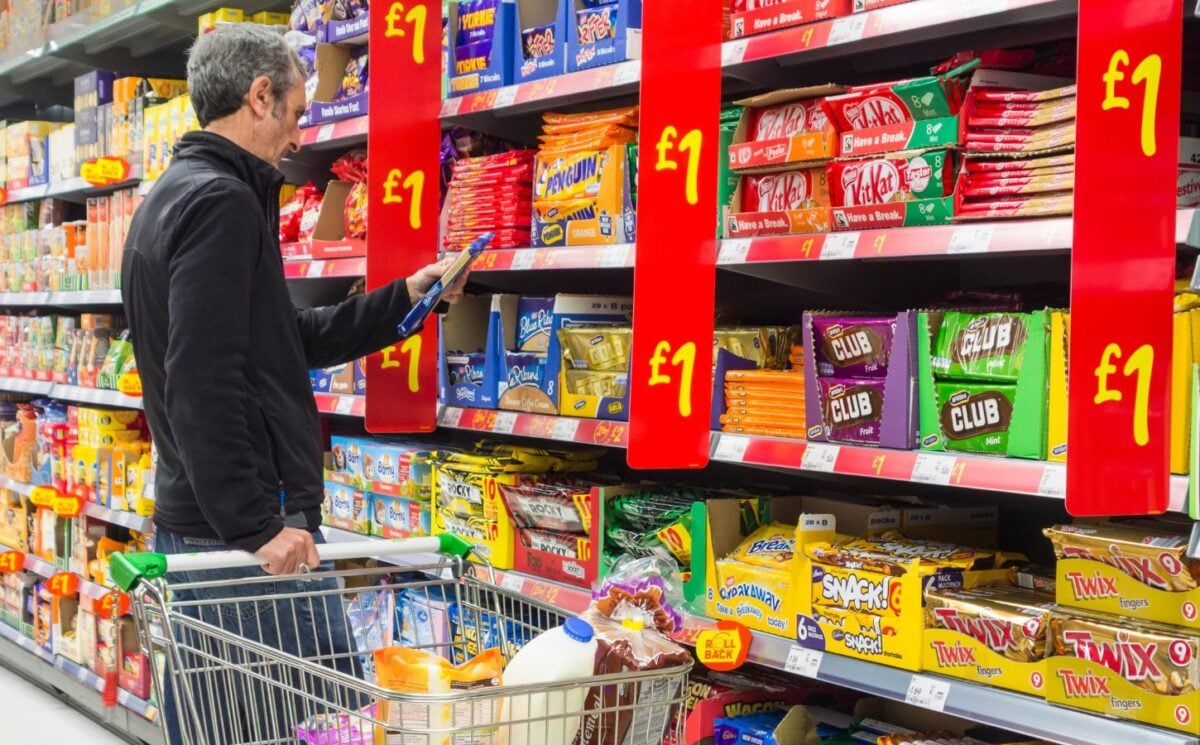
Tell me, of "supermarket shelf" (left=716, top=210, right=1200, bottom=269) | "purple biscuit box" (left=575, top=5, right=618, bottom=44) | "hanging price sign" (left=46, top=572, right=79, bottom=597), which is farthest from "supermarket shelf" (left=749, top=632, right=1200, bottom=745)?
"hanging price sign" (left=46, top=572, right=79, bottom=597)

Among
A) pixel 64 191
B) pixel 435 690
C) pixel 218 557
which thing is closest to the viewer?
pixel 435 690

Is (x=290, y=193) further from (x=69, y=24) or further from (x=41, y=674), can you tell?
(x=41, y=674)

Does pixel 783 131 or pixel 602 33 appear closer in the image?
pixel 783 131

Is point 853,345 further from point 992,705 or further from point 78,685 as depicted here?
point 78,685

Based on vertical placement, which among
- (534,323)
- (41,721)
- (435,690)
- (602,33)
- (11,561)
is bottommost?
(41,721)

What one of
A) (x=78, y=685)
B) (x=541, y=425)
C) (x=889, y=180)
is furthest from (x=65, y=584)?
(x=889, y=180)

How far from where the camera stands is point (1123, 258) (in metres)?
1.79

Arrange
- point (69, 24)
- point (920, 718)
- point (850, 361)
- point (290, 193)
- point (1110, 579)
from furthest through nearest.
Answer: point (69, 24) < point (290, 193) < point (920, 718) < point (850, 361) < point (1110, 579)

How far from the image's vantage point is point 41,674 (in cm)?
530

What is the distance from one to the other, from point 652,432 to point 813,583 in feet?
1.26

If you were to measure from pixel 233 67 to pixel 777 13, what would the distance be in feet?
3.20

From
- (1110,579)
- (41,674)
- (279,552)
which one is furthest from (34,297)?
(1110,579)

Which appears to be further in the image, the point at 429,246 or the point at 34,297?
the point at 34,297

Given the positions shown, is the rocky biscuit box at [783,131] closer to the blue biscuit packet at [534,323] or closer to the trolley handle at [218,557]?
the blue biscuit packet at [534,323]
